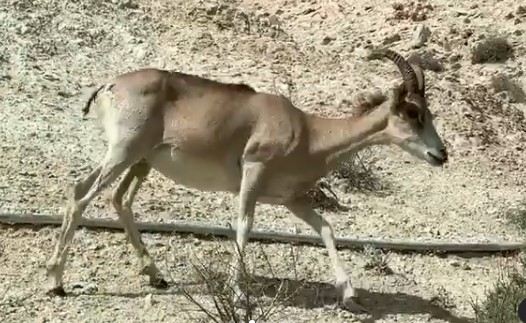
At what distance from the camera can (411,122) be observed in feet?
31.8

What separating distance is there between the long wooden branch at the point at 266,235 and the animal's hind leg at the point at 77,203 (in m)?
1.13

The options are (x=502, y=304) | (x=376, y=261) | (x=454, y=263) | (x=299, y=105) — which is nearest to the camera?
(x=502, y=304)

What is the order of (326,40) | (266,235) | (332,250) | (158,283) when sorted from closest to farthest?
1. (158,283)
2. (332,250)
3. (266,235)
4. (326,40)

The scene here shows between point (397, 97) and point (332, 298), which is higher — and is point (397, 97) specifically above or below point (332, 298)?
above

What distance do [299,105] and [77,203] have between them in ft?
23.1

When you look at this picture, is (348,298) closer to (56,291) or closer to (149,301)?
(149,301)

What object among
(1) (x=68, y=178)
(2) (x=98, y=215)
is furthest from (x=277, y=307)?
(1) (x=68, y=178)

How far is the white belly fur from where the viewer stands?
30.7 feet

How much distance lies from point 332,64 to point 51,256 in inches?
359

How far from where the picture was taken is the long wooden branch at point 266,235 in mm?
10281

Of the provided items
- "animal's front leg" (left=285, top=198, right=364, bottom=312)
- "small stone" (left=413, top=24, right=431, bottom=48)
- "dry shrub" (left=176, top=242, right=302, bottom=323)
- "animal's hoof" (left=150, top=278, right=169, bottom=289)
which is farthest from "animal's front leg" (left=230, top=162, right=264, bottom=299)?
"small stone" (left=413, top=24, right=431, bottom=48)

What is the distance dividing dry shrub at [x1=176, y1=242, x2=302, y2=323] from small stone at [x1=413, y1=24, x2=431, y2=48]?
29.0 ft

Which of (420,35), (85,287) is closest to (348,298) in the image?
(85,287)

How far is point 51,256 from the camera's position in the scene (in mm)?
9141
